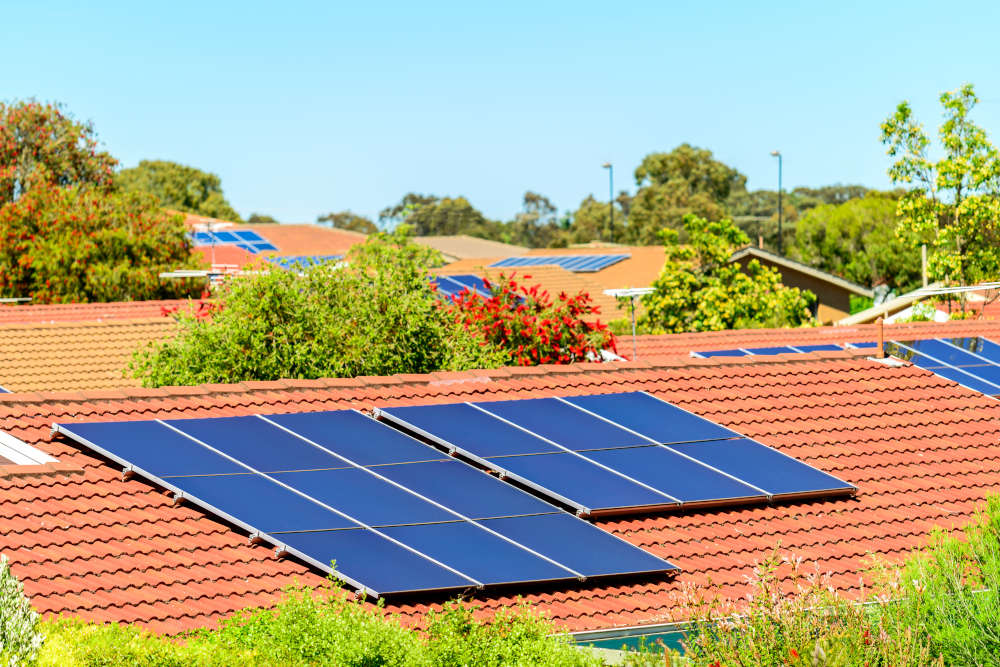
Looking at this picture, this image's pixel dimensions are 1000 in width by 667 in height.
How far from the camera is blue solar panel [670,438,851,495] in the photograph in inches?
619

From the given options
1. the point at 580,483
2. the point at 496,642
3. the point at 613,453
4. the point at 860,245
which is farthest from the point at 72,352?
the point at 860,245

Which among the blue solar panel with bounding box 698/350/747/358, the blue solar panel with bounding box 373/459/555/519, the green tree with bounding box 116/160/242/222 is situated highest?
the green tree with bounding box 116/160/242/222

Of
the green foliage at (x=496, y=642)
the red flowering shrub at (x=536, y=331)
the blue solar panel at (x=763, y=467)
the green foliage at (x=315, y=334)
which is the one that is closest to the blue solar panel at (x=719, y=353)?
the red flowering shrub at (x=536, y=331)

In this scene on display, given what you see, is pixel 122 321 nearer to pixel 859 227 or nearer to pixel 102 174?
pixel 102 174

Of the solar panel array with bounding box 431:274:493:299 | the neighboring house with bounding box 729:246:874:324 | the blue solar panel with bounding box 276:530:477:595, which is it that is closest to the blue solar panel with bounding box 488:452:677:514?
the blue solar panel with bounding box 276:530:477:595

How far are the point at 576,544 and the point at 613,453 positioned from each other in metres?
2.18

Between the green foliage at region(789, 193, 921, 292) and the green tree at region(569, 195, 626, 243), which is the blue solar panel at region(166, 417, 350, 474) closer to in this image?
the green foliage at region(789, 193, 921, 292)

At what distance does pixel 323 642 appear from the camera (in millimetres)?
10141

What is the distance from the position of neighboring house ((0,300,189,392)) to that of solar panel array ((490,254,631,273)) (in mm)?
39144

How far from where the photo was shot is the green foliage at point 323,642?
958cm

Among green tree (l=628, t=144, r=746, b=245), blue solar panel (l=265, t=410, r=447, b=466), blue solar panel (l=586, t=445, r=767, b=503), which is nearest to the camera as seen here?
blue solar panel (l=265, t=410, r=447, b=466)

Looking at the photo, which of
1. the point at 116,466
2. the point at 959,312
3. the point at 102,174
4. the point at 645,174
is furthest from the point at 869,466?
the point at 645,174

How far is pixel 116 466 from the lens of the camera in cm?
1399

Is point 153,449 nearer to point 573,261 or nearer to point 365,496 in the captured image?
point 365,496
